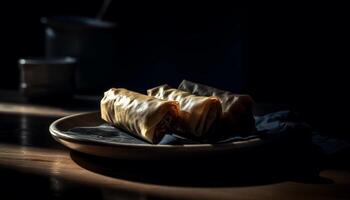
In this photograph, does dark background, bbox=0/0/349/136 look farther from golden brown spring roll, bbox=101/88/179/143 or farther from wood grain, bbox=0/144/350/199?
wood grain, bbox=0/144/350/199

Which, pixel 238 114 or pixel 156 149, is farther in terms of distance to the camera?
pixel 238 114

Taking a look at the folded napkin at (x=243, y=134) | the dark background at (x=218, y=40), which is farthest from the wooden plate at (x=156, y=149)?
the dark background at (x=218, y=40)

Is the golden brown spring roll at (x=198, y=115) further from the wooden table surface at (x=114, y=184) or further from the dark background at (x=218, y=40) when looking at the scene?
the dark background at (x=218, y=40)

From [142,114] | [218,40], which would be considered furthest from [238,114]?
[218,40]

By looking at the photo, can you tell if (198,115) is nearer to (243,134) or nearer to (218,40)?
(243,134)

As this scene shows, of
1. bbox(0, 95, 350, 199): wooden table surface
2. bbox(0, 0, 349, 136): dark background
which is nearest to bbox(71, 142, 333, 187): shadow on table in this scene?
bbox(0, 95, 350, 199): wooden table surface
